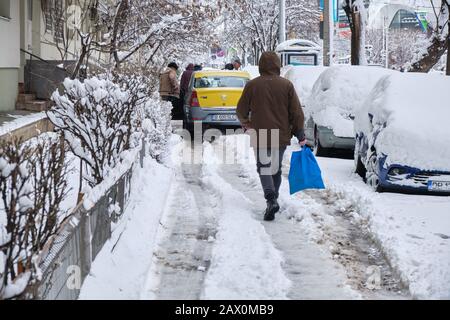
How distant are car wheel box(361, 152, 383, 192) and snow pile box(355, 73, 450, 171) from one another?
21cm

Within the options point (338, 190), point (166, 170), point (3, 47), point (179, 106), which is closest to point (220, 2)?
point (179, 106)

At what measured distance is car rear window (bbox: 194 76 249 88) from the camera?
58.9 ft

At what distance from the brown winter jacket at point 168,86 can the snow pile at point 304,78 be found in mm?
3083

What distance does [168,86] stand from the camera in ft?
66.0

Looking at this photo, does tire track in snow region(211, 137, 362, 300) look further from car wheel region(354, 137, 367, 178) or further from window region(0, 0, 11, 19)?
window region(0, 0, 11, 19)

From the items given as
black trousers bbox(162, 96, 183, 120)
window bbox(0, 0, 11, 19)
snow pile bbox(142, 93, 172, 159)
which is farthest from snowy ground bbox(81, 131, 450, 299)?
black trousers bbox(162, 96, 183, 120)

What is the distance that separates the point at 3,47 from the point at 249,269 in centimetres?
1131

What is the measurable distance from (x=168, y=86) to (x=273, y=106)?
39.5ft

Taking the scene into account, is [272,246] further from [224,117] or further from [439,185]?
[224,117]

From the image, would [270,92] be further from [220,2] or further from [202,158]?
[220,2]

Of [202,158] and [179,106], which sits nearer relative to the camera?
[202,158]

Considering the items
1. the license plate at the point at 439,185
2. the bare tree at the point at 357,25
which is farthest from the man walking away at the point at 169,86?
the license plate at the point at 439,185
